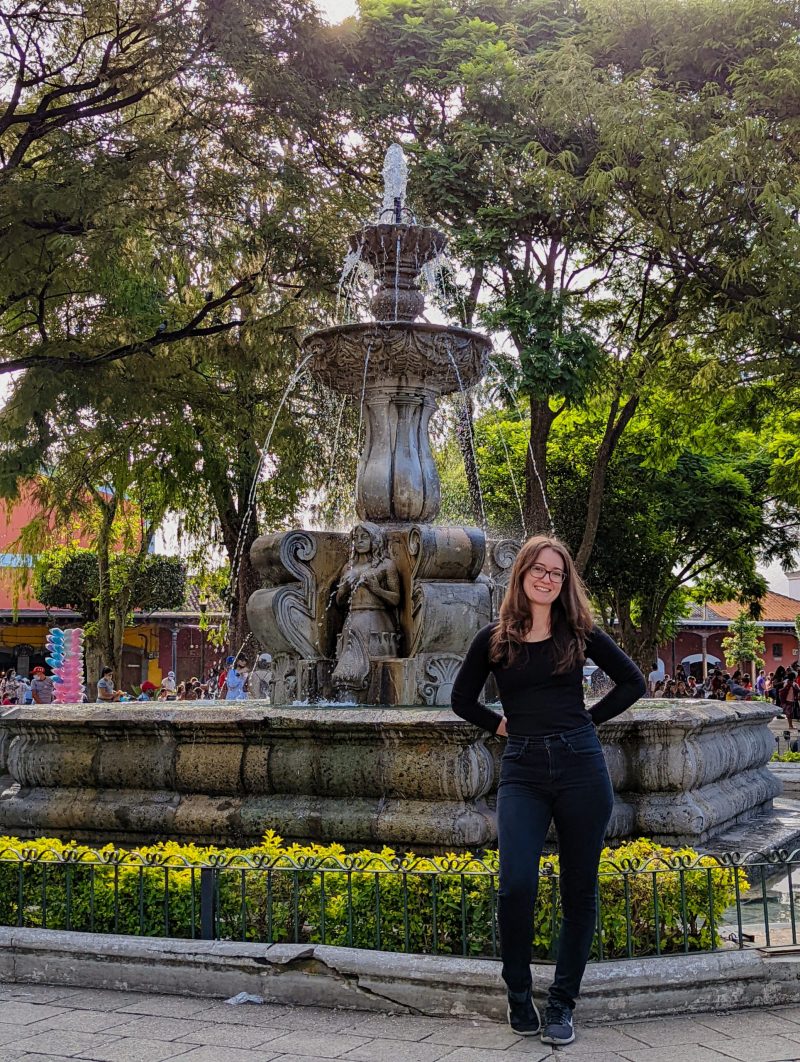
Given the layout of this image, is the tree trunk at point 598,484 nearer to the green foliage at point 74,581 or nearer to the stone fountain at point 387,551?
the stone fountain at point 387,551

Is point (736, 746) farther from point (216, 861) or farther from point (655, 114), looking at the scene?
point (655, 114)

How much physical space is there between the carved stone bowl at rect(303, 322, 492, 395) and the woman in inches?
196

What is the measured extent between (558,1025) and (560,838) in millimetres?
637

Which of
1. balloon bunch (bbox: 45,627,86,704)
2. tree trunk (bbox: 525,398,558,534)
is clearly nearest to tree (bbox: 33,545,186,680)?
balloon bunch (bbox: 45,627,86,704)

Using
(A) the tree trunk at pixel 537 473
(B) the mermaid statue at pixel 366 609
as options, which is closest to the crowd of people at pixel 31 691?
(A) the tree trunk at pixel 537 473

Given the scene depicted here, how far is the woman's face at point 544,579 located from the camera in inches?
175

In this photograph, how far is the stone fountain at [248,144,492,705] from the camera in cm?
853

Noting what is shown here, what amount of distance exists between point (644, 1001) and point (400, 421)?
19.1ft

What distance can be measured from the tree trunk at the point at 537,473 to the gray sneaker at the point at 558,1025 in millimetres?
13144

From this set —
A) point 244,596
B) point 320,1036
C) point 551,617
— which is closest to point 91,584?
point 244,596

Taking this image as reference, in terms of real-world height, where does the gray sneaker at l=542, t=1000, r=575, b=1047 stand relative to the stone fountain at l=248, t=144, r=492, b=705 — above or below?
below

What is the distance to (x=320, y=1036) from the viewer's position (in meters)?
4.40

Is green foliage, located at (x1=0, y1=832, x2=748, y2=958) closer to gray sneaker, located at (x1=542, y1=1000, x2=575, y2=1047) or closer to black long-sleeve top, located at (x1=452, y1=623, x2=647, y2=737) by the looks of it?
gray sneaker, located at (x1=542, y1=1000, x2=575, y2=1047)

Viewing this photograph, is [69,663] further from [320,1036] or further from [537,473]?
[320,1036]
